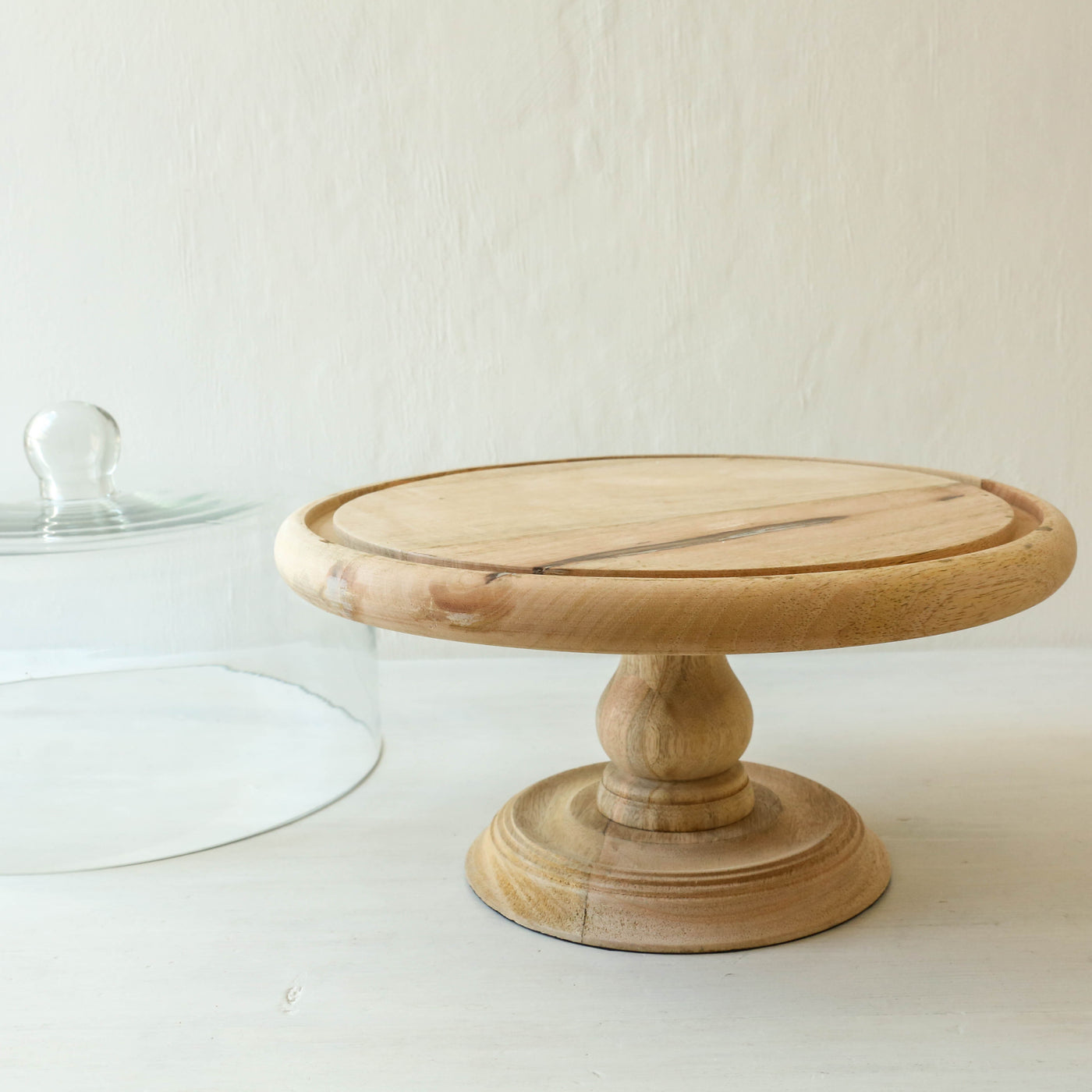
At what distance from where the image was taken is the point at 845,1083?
2.70 ft

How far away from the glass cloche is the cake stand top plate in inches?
11.7

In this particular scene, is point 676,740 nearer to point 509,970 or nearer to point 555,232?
point 509,970

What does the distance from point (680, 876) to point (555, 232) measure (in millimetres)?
1137

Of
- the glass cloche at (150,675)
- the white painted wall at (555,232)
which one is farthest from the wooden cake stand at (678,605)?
the white painted wall at (555,232)

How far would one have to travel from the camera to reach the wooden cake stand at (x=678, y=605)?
780 millimetres

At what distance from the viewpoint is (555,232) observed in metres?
1.83

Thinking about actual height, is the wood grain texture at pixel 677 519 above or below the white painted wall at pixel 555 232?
below

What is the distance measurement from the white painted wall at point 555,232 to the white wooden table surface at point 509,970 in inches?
25.8

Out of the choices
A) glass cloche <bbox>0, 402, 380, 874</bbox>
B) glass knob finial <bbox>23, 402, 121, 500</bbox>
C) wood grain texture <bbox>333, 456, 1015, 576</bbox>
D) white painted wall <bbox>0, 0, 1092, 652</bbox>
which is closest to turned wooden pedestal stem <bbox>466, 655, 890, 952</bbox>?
wood grain texture <bbox>333, 456, 1015, 576</bbox>

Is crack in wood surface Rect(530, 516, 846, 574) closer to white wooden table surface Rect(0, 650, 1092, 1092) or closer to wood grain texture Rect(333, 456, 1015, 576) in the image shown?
wood grain texture Rect(333, 456, 1015, 576)

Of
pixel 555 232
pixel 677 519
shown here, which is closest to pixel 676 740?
pixel 677 519

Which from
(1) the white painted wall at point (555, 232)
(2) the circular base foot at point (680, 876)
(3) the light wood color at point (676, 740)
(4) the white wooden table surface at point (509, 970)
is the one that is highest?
(1) the white painted wall at point (555, 232)

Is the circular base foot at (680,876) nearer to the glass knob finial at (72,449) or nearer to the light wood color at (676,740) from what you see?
the light wood color at (676,740)

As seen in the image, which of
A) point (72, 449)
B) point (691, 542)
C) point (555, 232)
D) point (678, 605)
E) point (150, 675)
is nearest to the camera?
point (678, 605)
